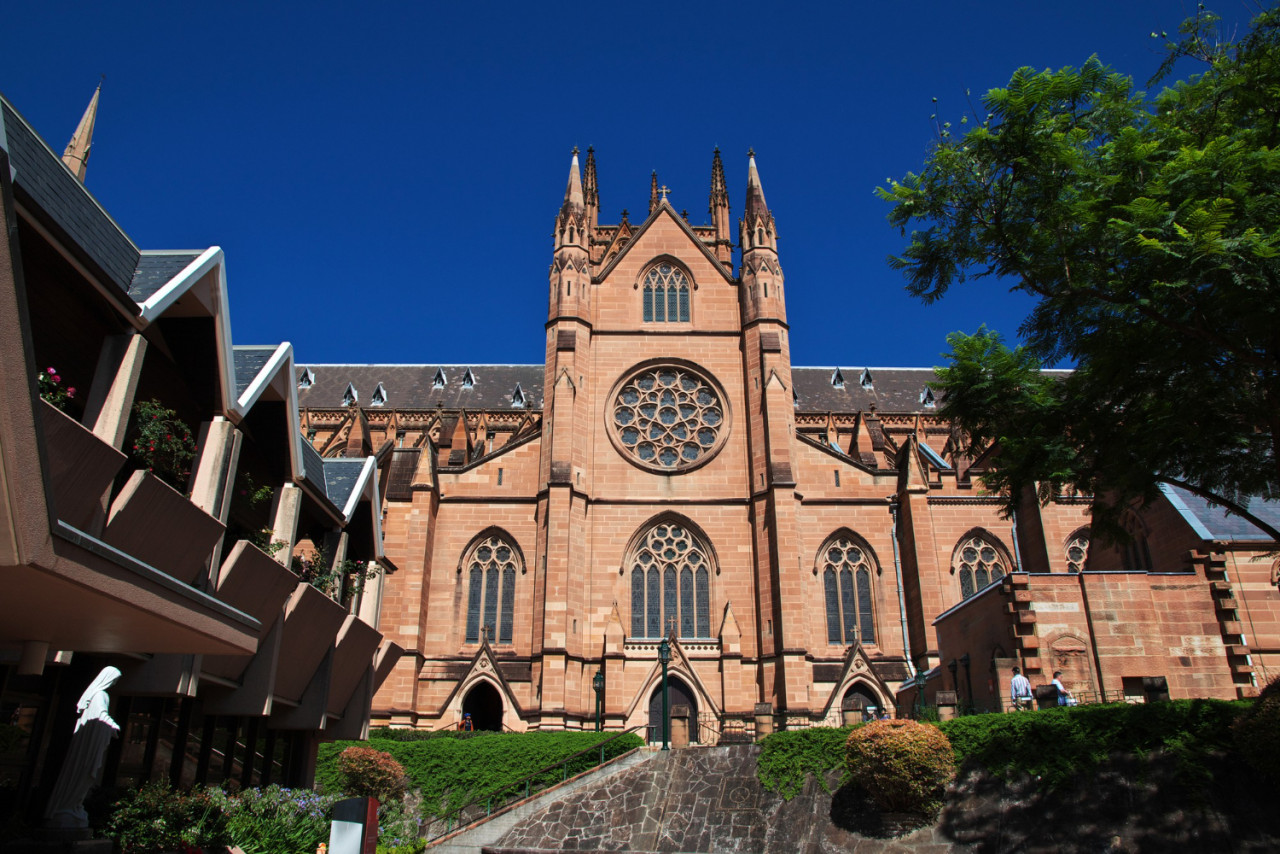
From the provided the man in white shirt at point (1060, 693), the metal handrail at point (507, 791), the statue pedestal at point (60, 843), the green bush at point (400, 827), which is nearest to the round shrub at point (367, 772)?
the green bush at point (400, 827)

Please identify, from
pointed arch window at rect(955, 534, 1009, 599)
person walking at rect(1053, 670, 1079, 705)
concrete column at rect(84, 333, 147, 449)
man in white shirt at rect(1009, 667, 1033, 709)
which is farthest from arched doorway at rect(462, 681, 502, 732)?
concrete column at rect(84, 333, 147, 449)

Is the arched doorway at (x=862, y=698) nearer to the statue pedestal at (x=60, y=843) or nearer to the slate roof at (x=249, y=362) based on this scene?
the slate roof at (x=249, y=362)

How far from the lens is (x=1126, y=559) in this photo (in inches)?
909

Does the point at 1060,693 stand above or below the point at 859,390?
below

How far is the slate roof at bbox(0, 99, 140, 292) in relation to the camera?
9.11 meters

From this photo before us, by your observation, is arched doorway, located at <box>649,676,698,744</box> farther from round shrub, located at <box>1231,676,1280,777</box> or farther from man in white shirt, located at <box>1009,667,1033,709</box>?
round shrub, located at <box>1231,676,1280,777</box>

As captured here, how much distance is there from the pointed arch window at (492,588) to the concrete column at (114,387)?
62.6 feet

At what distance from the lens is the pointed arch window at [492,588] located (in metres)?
28.4

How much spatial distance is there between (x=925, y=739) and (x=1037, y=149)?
30.7 ft

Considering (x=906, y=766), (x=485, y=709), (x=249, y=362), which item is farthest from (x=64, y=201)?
(x=485, y=709)

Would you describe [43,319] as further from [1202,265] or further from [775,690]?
[775,690]

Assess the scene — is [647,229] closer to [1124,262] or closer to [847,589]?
[847,589]

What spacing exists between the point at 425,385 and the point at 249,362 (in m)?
32.4

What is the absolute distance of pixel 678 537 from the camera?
95.8 ft
